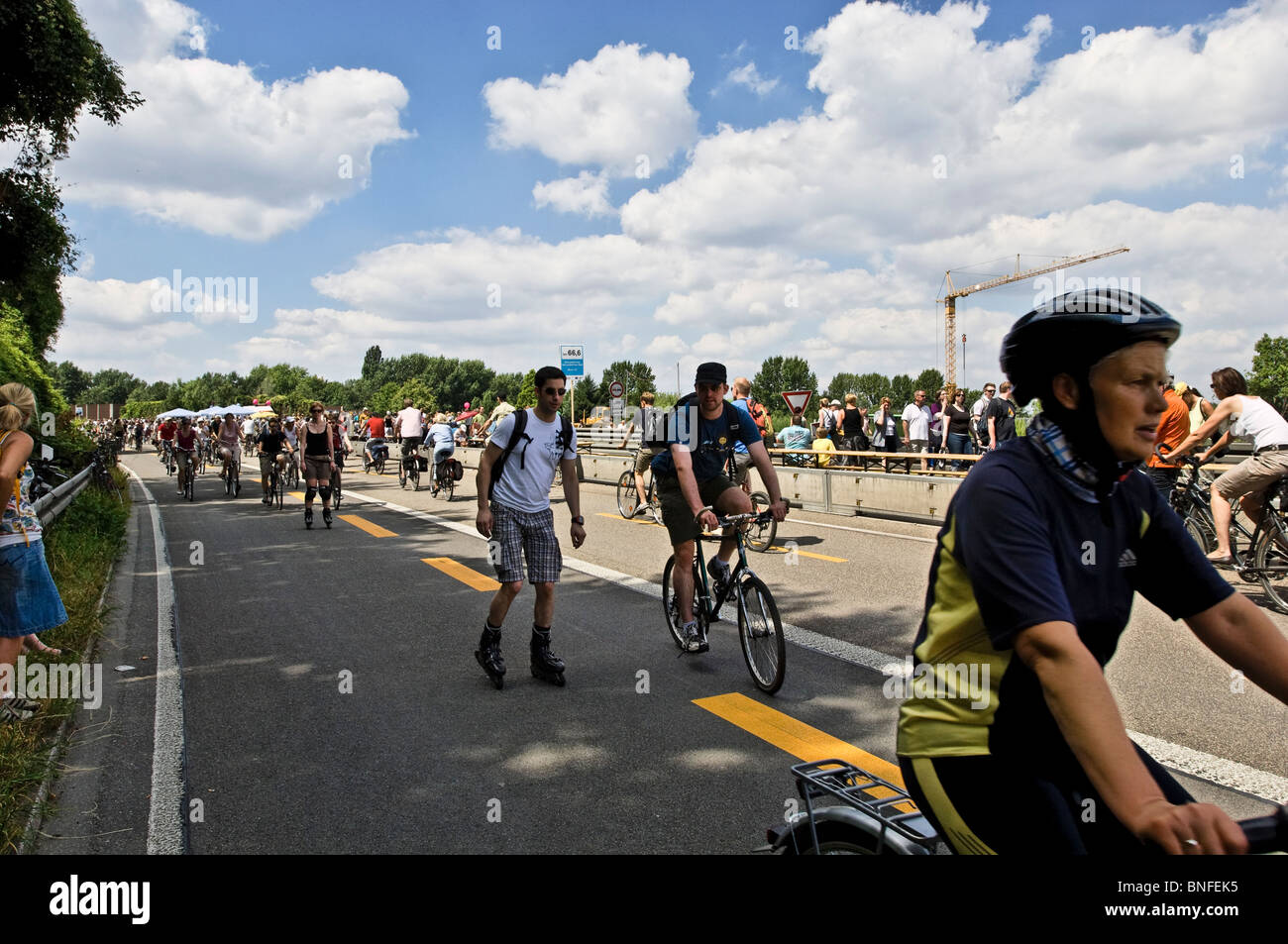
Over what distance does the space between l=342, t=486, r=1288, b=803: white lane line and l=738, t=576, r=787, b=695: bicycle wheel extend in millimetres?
845

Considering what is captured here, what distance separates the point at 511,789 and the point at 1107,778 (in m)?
3.20

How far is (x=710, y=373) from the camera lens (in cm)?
596

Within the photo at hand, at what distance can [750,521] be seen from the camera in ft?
18.8

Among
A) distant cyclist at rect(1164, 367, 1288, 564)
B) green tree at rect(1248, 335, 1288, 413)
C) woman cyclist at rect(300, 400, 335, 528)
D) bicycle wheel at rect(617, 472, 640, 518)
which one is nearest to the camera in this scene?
distant cyclist at rect(1164, 367, 1288, 564)

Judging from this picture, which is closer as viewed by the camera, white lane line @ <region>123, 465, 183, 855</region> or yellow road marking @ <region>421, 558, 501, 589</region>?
white lane line @ <region>123, 465, 183, 855</region>

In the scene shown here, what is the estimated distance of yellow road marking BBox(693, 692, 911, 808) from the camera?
14.5ft

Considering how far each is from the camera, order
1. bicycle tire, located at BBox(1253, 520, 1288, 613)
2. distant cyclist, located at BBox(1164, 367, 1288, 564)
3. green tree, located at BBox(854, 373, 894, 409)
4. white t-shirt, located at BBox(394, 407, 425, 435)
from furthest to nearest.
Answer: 1. green tree, located at BBox(854, 373, 894, 409)
2. white t-shirt, located at BBox(394, 407, 425, 435)
3. distant cyclist, located at BBox(1164, 367, 1288, 564)
4. bicycle tire, located at BBox(1253, 520, 1288, 613)

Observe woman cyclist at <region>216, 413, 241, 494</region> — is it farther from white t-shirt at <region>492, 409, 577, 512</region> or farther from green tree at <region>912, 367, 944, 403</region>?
green tree at <region>912, 367, 944, 403</region>

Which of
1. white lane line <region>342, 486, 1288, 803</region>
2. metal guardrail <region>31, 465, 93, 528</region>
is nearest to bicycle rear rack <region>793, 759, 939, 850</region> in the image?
white lane line <region>342, 486, 1288, 803</region>

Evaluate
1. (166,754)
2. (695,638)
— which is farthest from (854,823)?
(695,638)

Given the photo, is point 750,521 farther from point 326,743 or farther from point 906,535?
point 906,535

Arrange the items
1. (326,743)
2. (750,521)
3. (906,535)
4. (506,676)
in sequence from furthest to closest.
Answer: (906,535) → (506,676) → (750,521) → (326,743)
